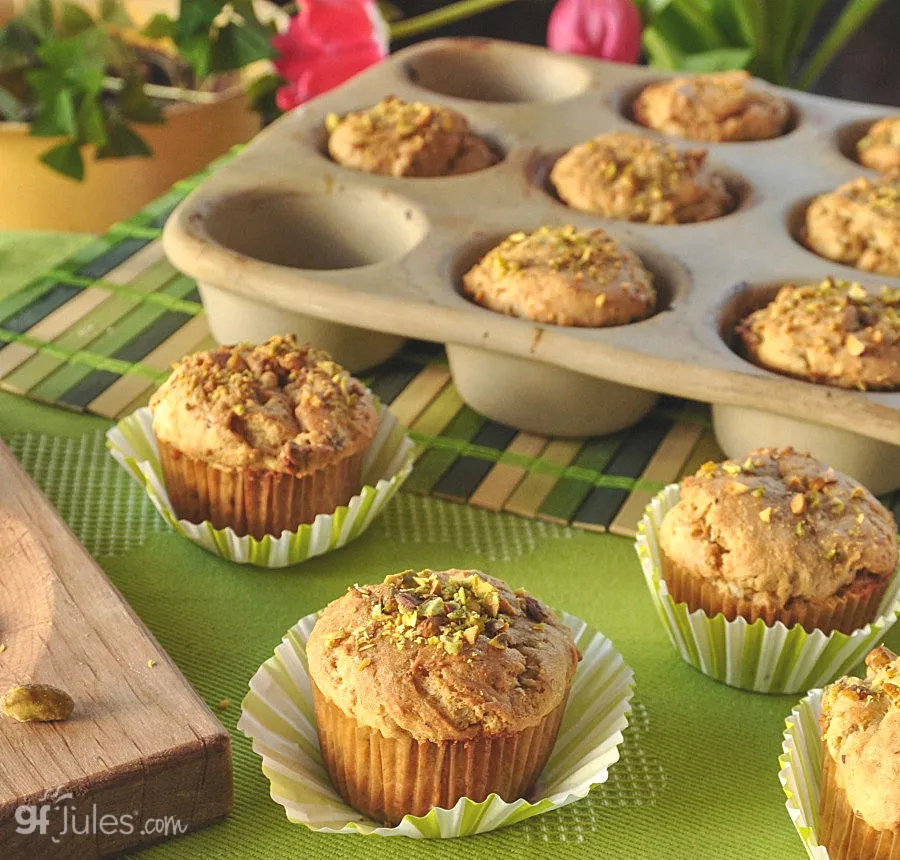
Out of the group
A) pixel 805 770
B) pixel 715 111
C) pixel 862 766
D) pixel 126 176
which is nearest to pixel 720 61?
pixel 715 111

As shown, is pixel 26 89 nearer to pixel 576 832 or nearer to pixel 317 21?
pixel 317 21

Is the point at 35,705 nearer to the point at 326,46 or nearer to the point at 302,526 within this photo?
the point at 302,526

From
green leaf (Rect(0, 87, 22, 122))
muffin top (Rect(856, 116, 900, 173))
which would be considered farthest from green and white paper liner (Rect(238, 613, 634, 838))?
green leaf (Rect(0, 87, 22, 122))

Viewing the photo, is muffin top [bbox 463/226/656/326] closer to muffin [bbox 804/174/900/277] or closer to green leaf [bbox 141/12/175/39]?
muffin [bbox 804/174/900/277]

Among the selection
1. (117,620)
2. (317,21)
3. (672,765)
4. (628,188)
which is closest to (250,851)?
(117,620)

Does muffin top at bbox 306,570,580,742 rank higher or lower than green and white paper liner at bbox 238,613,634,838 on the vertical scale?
higher

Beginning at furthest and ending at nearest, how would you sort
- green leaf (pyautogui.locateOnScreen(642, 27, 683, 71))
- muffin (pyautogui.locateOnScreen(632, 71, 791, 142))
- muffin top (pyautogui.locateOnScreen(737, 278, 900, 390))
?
green leaf (pyautogui.locateOnScreen(642, 27, 683, 71)) → muffin (pyautogui.locateOnScreen(632, 71, 791, 142)) → muffin top (pyautogui.locateOnScreen(737, 278, 900, 390))
